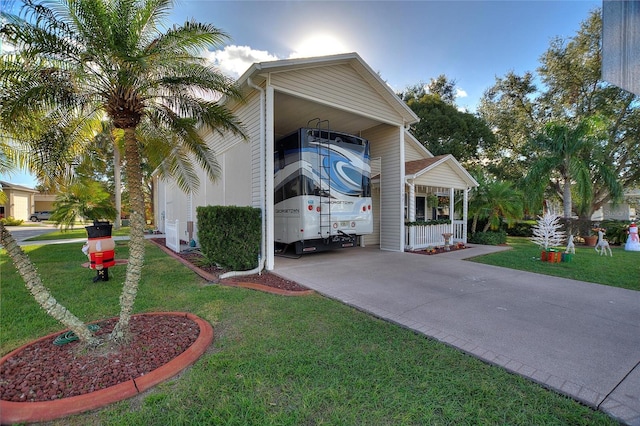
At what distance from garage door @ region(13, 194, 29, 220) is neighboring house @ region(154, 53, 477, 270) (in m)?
31.6

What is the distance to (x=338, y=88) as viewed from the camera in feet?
27.9

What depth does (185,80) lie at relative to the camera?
4.06 metres

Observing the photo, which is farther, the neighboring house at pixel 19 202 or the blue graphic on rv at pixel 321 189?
the neighboring house at pixel 19 202

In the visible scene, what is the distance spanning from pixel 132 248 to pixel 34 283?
828 millimetres

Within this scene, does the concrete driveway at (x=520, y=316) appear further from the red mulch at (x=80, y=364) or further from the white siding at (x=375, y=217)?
the white siding at (x=375, y=217)

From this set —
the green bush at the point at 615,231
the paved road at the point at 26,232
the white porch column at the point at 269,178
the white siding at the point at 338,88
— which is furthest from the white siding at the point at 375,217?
the paved road at the point at 26,232

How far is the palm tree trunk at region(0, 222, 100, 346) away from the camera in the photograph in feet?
8.37

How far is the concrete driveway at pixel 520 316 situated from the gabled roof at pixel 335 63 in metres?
4.88

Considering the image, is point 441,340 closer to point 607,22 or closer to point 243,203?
point 607,22

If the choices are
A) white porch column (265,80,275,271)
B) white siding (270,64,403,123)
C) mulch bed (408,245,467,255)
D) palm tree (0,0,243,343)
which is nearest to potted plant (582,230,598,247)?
mulch bed (408,245,467,255)

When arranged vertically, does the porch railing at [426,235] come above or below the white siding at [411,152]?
below

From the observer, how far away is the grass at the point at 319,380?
2145 mm

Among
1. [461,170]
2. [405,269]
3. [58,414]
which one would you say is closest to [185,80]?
[58,414]

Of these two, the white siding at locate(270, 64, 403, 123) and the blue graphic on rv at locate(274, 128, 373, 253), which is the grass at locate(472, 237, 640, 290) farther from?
the white siding at locate(270, 64, 403, 123)
